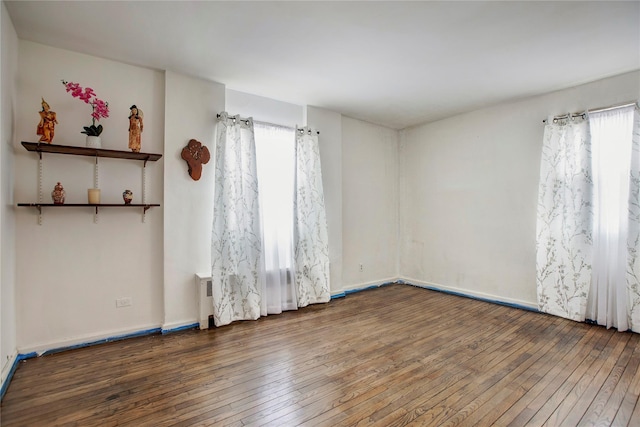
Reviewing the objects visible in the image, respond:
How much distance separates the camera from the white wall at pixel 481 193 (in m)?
3.95

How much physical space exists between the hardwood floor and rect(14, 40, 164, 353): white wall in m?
0.31

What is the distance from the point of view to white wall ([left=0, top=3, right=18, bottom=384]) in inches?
88.4

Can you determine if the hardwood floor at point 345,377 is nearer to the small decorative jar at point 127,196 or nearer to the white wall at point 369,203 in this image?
the small decorative jar at point 127,196

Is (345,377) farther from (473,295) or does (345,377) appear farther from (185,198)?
(473,295)

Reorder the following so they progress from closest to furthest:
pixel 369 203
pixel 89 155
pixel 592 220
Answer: pixel 89 155, pixel 592 220, pixel 369 203

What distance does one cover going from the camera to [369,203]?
5.19 metres

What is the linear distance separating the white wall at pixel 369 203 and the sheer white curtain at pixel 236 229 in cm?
166

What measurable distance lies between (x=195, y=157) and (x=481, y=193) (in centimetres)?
396

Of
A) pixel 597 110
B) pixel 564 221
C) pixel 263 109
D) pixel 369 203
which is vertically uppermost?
pixel 263 109

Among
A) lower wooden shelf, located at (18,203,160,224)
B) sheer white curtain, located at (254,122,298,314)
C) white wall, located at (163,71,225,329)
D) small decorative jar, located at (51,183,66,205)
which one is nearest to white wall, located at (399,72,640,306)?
sheer white curtain, located at (254,122,298,314)

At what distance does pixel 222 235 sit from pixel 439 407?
2.62 metres

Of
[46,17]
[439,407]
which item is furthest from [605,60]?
[46,17]

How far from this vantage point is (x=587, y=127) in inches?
137

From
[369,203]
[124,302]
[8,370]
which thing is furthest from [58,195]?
[369,203]
